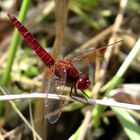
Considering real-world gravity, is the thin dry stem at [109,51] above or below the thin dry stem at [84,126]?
above

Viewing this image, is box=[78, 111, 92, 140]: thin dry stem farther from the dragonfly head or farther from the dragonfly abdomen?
the dragonfly abdomen

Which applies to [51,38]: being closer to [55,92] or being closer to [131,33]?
[131,33]

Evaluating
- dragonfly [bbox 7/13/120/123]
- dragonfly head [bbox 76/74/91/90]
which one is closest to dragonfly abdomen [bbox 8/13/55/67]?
dragonfly [bbox 7/13/120/123]

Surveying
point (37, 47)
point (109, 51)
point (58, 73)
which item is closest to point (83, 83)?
point (58, 73)

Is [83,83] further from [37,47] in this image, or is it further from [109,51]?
[109,51]

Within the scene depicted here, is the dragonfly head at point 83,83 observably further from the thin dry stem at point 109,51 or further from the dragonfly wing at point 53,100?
the thin dry stem at point 109,51

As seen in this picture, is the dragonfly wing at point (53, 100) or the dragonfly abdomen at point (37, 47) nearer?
the dragonfly wing at point (53, 100)

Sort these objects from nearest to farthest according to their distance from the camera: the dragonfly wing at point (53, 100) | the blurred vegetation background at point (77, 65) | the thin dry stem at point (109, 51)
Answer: the dragonfly wing at point (53, 100), the blurred vegetation background at point (77, 65), the thin dry stem at point (109, 51)

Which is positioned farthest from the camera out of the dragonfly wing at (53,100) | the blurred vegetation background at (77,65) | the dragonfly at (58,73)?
the blurred vegetation background at (77,65)

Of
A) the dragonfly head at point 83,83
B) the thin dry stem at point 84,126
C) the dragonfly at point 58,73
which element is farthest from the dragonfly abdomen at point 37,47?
the thin dry stem at point 84,126
